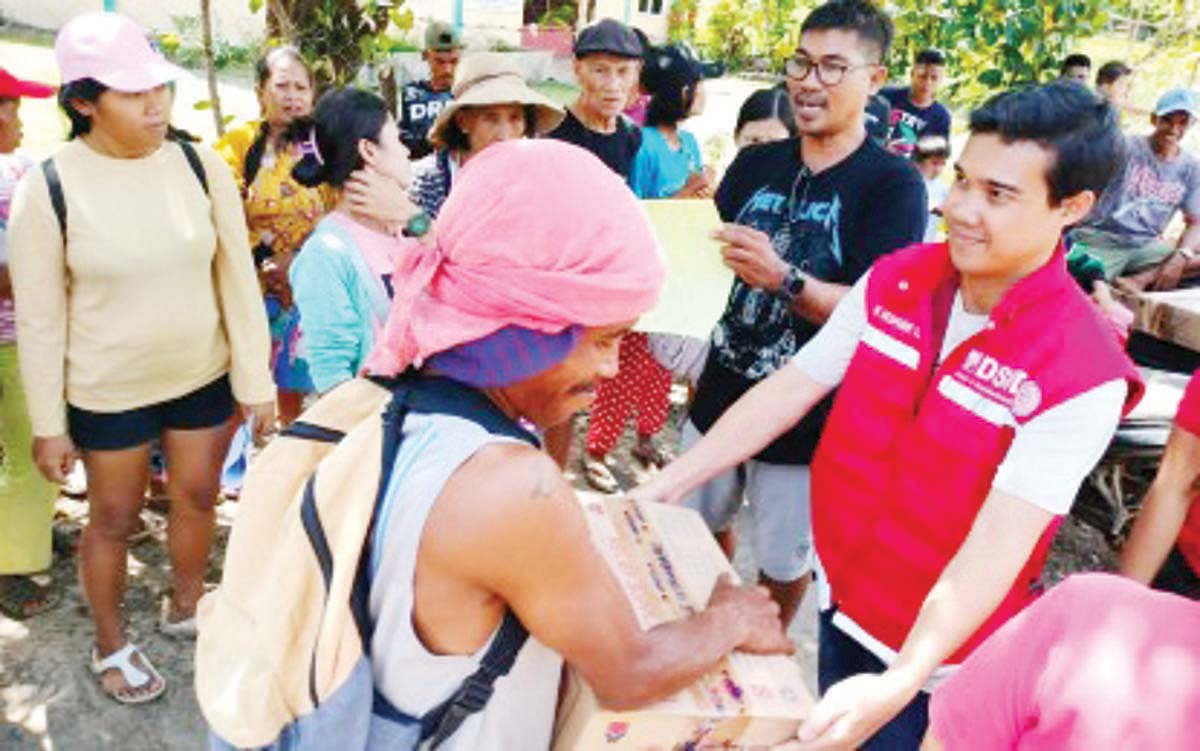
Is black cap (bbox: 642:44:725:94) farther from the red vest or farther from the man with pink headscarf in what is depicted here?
the man with pink headscarf

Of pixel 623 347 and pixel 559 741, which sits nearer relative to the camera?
pixel 559 741

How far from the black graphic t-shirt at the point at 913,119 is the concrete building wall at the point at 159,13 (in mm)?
11276

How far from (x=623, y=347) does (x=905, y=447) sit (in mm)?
2924

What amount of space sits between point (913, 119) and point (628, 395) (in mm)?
3766

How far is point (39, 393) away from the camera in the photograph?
2.58m

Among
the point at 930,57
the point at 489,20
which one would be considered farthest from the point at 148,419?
the point at 489,20

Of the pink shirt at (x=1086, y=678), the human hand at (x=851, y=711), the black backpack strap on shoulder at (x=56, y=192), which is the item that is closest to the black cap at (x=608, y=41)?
the black backpack strap on shoulder at (x=56, y=192)

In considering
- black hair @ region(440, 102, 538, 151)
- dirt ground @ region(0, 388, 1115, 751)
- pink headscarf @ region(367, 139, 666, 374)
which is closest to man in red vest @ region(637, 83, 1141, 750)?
pink headscarf @ region(367, 139, 666, 374)

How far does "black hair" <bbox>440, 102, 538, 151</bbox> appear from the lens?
3.55 metres

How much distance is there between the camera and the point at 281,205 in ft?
12.5

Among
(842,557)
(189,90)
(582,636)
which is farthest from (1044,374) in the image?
(189,90)

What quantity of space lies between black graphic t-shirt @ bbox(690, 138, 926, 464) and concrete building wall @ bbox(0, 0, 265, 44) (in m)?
14.3

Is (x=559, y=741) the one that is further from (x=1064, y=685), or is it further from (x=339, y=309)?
(x=339, y=309)

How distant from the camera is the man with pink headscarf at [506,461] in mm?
1207
